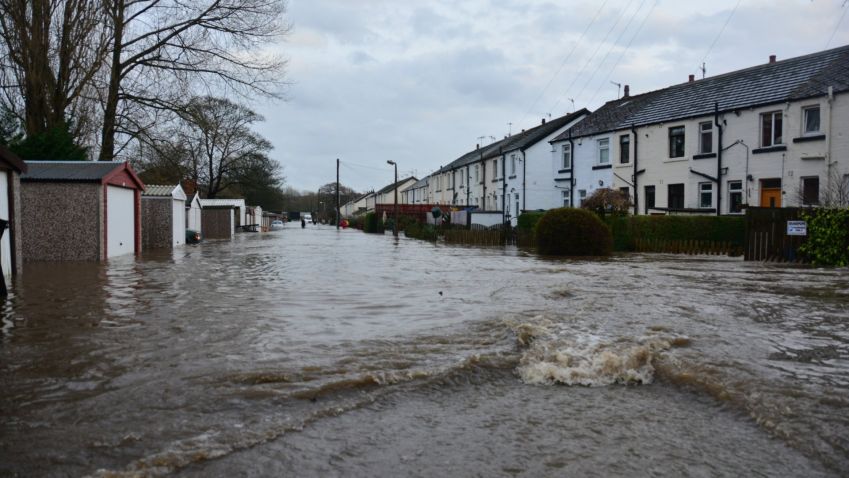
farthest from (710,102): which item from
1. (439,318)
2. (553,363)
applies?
(553,363)

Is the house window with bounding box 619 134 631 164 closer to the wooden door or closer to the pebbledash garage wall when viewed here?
the wooden door

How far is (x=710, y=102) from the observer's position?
30.8 metres

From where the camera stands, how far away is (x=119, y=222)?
77.7 ft

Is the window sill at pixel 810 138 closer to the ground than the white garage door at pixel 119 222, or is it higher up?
higher up

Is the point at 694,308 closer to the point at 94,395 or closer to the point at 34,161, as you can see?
the point at 94,395

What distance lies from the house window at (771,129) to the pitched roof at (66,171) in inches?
977

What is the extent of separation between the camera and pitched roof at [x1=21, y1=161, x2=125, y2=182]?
20219 mm

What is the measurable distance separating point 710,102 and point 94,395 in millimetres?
30796

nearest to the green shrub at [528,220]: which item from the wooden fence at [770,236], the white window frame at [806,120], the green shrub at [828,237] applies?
the white window frame at [806,120]

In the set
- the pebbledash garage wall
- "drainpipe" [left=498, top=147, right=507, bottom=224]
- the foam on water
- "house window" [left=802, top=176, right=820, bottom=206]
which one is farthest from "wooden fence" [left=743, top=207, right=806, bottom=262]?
"drainpipe" [left=498, top=147, right=507, bottom=224]

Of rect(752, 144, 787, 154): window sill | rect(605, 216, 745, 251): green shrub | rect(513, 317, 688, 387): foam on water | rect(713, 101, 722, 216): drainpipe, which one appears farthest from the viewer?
rect(713, 101, 722, 216): drainpipe

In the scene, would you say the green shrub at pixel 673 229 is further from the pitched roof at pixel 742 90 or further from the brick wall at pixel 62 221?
the brick wall at pixel 62 221

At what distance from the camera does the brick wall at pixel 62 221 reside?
66.4 feet

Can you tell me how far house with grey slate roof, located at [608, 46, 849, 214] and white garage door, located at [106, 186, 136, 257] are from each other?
22.3m
